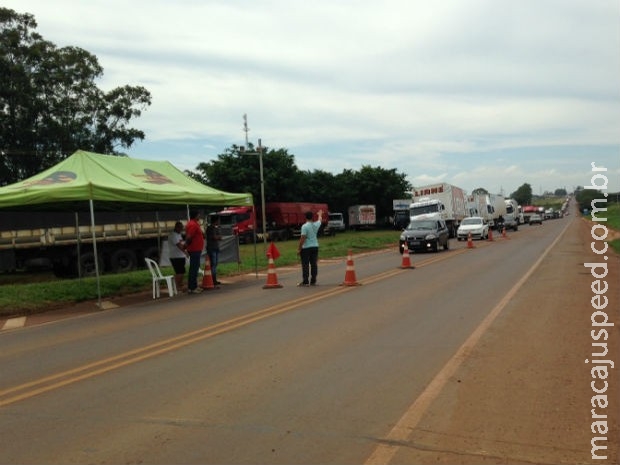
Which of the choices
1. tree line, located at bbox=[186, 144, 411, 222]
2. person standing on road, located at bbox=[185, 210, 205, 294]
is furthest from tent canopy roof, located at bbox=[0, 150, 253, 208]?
tree line, located at bbox=[186, 144, 411, 222]

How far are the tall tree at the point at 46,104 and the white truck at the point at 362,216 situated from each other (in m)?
30.2

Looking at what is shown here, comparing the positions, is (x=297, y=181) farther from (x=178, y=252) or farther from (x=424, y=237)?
(x=178, y=252)

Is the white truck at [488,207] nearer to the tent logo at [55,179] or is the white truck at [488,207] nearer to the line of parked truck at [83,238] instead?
the line of parked truck at [83,238]

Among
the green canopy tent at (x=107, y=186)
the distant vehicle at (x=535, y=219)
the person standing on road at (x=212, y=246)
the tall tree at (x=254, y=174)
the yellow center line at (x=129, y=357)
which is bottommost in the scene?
the distant vehicle at (x=535, y=219)

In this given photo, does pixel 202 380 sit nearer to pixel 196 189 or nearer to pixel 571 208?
pixel 196 189

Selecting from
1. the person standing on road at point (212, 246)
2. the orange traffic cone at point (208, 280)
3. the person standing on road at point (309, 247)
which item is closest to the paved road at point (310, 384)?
the person standing on road at point (309, 247)

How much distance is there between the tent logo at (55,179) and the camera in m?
13.7

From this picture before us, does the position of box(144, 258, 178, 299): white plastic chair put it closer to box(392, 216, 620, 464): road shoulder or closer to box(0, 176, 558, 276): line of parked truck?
box(0, 176, 558, 276): line of parked truck

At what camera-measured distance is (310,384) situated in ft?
19.7

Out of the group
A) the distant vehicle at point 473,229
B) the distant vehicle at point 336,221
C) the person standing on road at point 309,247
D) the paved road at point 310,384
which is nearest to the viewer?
the paved road at point 310,384

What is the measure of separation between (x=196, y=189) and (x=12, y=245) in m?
8.00

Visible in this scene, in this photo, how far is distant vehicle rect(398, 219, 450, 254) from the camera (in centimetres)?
2627

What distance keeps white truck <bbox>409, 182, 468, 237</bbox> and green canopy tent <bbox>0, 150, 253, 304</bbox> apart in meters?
23.5

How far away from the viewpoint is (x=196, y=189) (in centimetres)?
1680
